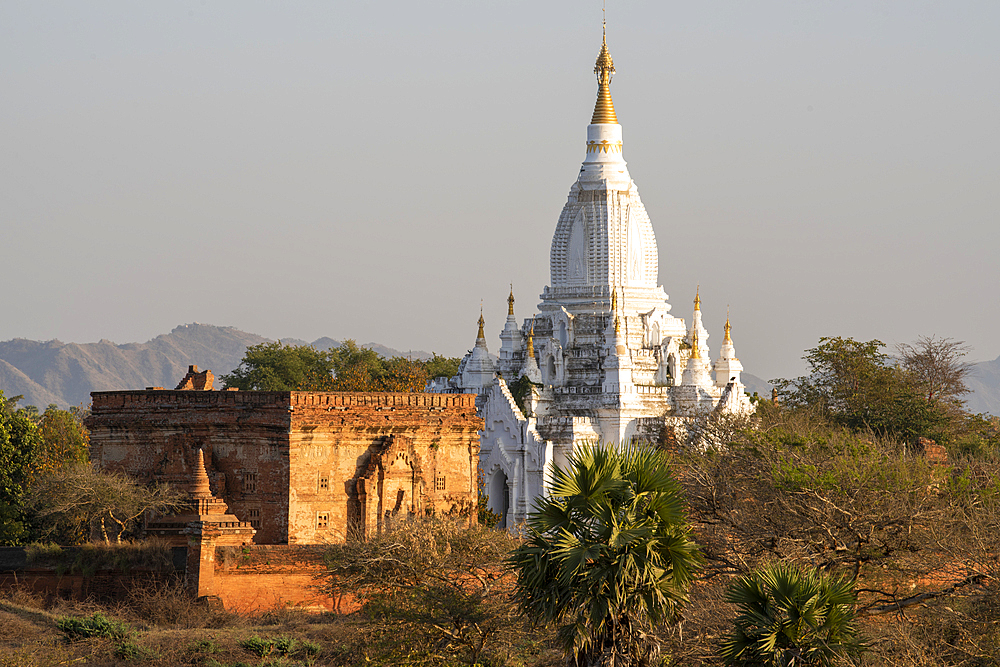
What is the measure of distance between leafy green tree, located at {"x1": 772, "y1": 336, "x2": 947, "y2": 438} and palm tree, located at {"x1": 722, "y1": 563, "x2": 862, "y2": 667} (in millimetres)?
33777

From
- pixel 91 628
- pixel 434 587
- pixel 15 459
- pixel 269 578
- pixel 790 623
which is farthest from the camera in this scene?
pixel 15 459

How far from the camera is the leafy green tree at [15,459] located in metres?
46.5

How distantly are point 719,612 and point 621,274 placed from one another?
43330 millimetres

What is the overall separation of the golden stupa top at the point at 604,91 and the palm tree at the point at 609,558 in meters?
47.4

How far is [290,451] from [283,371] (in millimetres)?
37923

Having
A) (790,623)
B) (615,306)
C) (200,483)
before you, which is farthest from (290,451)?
(615,306)

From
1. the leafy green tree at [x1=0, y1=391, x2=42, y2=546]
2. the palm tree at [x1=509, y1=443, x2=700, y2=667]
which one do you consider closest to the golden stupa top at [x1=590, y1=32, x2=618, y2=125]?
the leafy green tree at [x1=0, y1=391, x2=42, y2=546]

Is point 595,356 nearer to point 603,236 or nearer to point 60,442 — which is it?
point 603,236

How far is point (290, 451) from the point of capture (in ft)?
126

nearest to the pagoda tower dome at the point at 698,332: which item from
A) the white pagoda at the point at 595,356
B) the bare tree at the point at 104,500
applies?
the white pagoda at the point at 595,356

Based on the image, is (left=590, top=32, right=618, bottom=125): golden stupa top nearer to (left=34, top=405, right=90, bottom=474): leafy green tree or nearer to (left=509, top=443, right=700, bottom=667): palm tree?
(left=34, top=405, right=90, bottom=474): leafy green tree

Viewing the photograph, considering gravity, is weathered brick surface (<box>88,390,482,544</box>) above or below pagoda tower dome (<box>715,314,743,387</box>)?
below

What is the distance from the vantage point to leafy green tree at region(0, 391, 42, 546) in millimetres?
46500

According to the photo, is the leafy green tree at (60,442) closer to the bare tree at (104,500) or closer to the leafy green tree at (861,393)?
the bare tree at (104,500)
